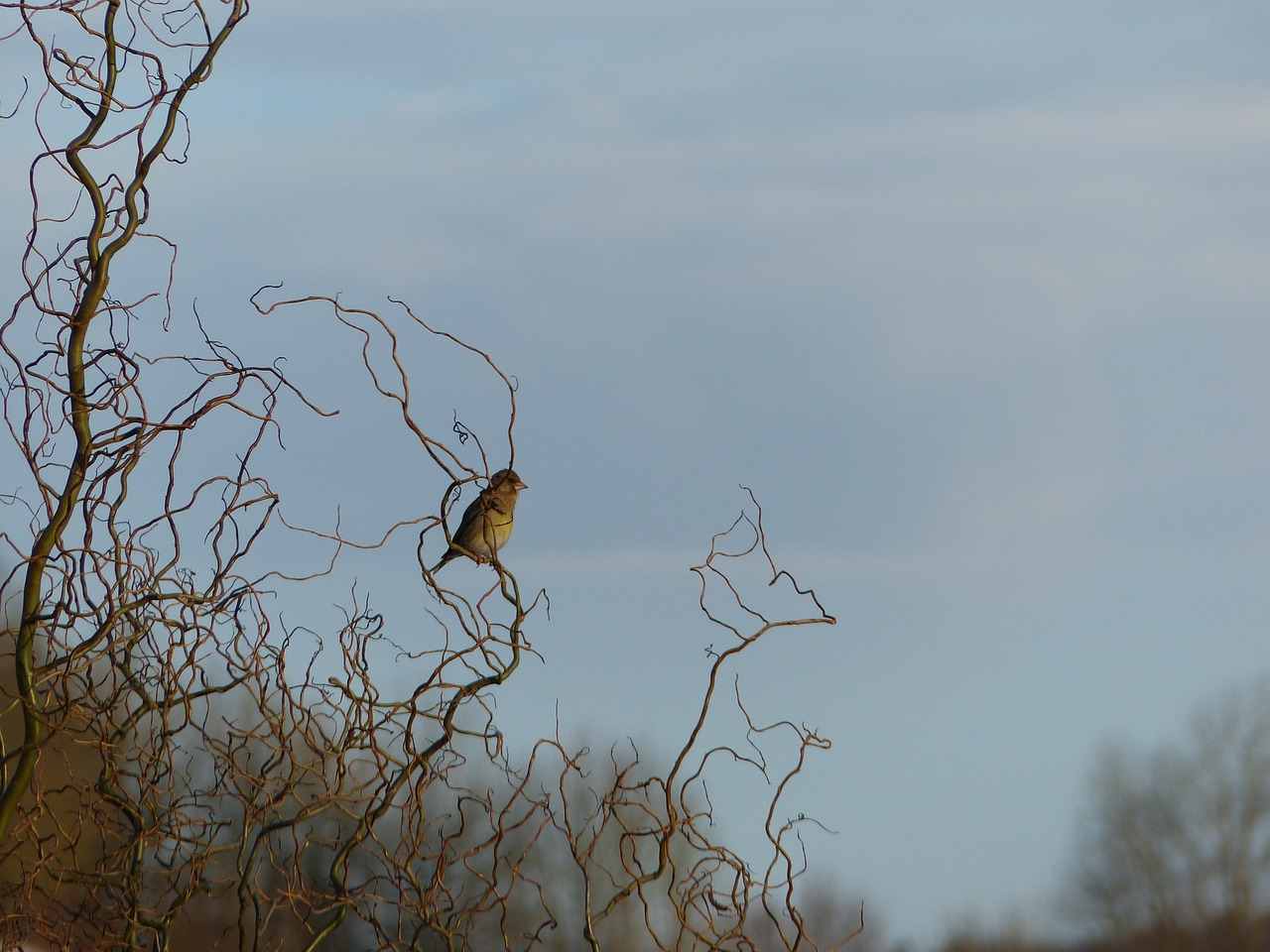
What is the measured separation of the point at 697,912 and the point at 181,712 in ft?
4.15

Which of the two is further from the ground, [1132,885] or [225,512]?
[1132,885]

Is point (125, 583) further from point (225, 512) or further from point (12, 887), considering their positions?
point (12, 887)

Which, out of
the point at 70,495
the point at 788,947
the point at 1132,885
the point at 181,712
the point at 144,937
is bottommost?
the point at 144,937

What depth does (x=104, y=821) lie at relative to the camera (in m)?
3.25

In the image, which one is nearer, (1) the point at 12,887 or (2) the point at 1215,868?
(1) the point at 12,887

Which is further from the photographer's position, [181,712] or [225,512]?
[181,712]

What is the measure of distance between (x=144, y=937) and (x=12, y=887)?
325 millimetres

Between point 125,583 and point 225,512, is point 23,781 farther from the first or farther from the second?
point 225,512

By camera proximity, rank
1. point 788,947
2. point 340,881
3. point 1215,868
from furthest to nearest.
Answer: point 1215,868 → point 340,881 → point 788,947

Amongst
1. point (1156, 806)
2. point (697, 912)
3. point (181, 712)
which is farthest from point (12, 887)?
point (1156, 806)

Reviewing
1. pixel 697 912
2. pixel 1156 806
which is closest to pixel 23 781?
pixel 697 912

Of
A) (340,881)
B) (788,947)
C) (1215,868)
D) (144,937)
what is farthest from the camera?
(1215,868)

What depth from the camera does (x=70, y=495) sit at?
9.20 ft

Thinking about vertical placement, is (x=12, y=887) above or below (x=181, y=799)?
below
